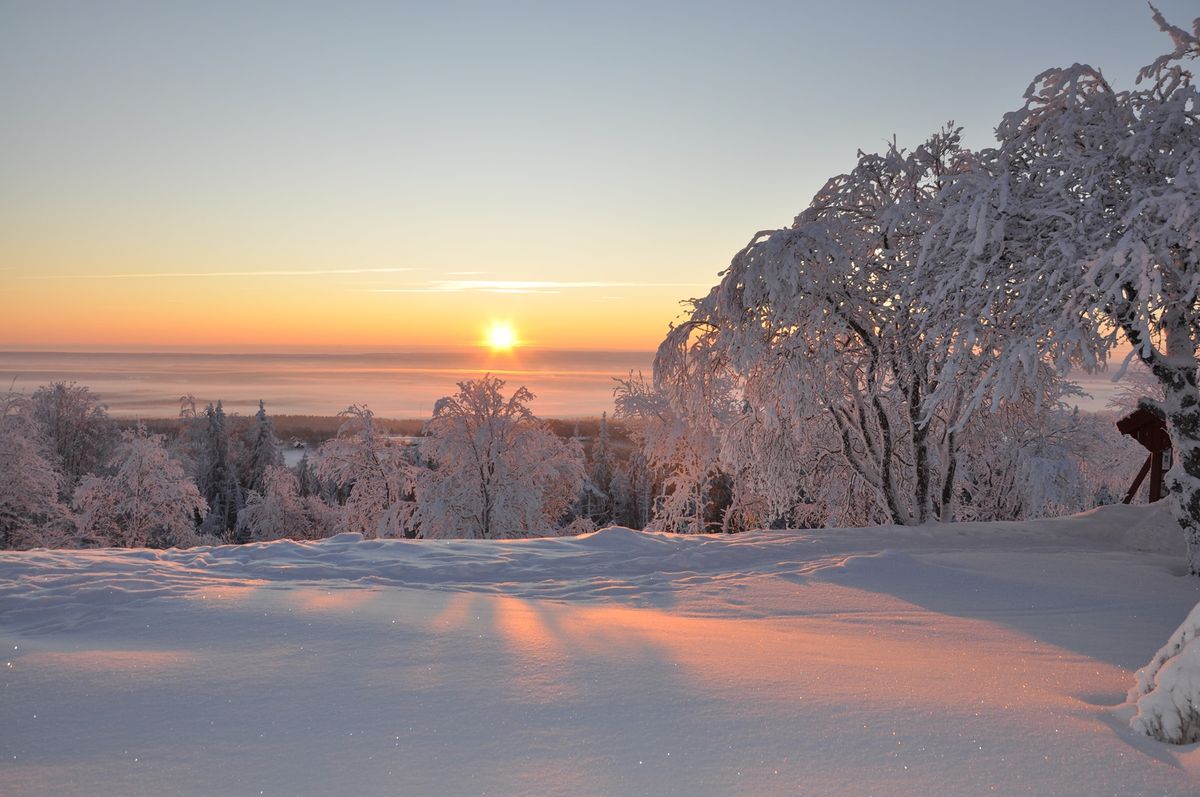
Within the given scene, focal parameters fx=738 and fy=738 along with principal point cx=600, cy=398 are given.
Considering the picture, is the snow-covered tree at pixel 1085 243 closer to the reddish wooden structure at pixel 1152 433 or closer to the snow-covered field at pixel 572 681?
the snow-covered field at pixel 572 681

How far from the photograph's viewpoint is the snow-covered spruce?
3.34m

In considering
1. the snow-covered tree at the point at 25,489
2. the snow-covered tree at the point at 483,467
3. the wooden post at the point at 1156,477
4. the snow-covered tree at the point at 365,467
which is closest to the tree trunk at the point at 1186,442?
the wooden post at the point at 1156,477

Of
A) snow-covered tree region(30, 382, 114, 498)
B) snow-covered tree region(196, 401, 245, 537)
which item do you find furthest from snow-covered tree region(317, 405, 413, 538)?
snow-covered tree region(196, 401, 245, 537)

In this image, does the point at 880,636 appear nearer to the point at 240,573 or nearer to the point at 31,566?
the point at 240,573

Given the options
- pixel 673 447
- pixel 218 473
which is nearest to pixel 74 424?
pixel 218 473

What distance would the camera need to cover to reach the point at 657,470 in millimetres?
30359

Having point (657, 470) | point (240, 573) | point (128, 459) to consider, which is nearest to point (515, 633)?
point (240, 573)

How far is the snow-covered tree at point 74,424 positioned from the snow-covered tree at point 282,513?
7.16 m

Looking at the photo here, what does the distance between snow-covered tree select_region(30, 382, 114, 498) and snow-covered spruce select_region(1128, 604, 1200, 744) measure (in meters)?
38.2

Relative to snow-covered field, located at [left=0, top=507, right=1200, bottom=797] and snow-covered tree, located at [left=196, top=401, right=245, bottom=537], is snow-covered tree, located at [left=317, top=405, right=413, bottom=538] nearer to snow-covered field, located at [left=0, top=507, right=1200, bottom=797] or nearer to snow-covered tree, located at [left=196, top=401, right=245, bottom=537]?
snow-covered field, located at [left=0, top=507, right=1200, bottom=797]

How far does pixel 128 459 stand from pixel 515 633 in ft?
90.5

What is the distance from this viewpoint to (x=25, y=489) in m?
25.1

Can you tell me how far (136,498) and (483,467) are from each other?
1378cm

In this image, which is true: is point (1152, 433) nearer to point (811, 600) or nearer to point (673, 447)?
point (811, 600)
